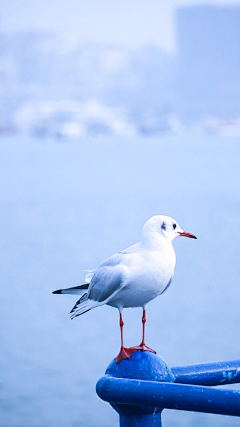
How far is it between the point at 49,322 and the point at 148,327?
1.24 meters

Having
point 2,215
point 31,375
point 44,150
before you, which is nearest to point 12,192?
point 2,215

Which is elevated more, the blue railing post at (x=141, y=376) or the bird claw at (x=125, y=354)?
the bird claw at (x=125, y=354)

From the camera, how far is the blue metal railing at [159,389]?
999 mm

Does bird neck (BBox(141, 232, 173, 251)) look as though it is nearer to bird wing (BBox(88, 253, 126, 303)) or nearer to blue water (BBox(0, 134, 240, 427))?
bird wing (BBox(88, 253, 126, 303))

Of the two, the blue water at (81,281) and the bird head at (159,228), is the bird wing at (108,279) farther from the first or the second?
the blue water at (81,281)

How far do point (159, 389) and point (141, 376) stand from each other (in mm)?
123

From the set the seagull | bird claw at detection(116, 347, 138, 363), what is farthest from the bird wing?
bird claw at detection(116, 347, 138, 363)

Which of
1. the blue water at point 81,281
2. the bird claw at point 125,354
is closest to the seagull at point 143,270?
the bird claw at point 125,354

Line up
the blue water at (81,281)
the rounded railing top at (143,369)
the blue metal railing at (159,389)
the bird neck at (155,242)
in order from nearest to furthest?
the blue metal railing at (159,389) → the rounded railing top at (143,369) → the bird neck at (155,242) → the blue water at (81,281)

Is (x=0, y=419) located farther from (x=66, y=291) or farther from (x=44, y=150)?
(x=44, y=150)

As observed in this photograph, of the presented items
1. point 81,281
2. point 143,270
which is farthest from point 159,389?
point 81,281

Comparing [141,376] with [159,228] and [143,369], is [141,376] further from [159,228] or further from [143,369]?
[159,228]

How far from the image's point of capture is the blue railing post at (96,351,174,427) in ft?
3.84

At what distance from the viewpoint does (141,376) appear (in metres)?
1.17
